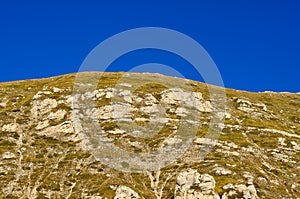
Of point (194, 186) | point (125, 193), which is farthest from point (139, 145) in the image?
point (194, 186)

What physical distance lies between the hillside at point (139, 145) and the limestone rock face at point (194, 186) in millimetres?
263

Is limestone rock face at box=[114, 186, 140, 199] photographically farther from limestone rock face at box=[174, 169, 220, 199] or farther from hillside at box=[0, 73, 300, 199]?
limestone rock face at box=[174, 169, 220, 199]

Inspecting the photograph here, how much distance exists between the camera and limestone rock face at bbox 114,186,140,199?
363 ft

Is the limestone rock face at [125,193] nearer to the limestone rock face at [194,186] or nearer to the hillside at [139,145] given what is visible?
the hillside at [139,145]

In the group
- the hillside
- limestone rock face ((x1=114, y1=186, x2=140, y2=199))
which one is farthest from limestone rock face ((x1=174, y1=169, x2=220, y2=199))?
limestone rock face ((x1=114, y1=186, x2=140, y2=199))

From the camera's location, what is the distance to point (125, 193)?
4395 inches

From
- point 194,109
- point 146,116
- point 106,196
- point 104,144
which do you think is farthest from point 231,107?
point 106,196

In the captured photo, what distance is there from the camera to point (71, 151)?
463 ft

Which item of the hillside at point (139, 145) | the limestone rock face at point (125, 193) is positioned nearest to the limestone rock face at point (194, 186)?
the hillside at point (139, 145)

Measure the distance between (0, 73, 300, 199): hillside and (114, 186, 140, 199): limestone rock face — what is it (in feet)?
0.89

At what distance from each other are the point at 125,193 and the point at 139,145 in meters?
34.4

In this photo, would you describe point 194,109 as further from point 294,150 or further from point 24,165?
point 24,165

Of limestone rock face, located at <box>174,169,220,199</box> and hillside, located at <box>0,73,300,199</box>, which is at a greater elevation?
hillside, located at <box>0,73,300,199</box>

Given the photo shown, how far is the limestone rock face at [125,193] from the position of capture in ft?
363
